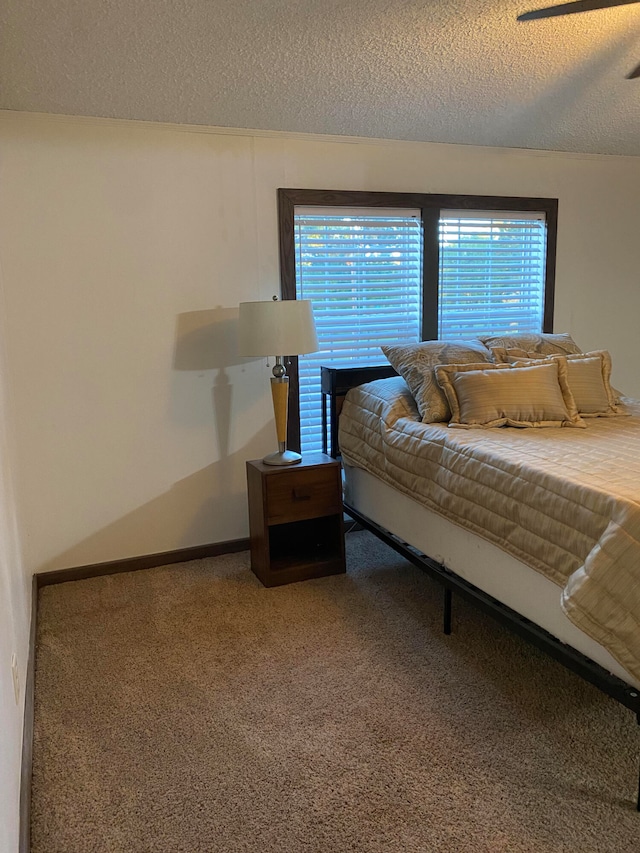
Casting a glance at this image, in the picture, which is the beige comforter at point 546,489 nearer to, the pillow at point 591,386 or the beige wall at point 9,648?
the pillow at point 591,386

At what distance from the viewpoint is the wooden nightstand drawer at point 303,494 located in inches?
125

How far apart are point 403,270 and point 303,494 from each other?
1.55 metres

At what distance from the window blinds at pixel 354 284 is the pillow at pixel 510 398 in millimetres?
844

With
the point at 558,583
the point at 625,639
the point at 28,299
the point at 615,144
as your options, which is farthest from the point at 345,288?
the point at 625,639

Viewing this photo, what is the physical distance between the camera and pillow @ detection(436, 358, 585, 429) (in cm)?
296

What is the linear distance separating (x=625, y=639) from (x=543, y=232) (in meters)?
3.11

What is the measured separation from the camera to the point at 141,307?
3.31 meters

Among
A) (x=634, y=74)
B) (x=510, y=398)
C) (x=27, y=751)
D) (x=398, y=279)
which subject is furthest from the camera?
(x=398, y=279)

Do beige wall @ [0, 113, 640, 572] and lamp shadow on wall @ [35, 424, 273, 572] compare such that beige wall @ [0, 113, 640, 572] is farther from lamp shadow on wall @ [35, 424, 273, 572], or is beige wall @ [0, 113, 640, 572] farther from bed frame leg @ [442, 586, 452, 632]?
bed frame leg @ [442, 586, 452, 632]

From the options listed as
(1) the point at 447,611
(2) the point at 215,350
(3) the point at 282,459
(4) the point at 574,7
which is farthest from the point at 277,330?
(4) the point at 574,7

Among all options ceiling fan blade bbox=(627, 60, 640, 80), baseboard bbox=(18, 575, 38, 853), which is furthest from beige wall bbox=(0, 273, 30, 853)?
ceiling fan blade bbox=(627, 60, 640, 80)

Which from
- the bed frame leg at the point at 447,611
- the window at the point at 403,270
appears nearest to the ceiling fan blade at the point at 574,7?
the window at the point at 403,270

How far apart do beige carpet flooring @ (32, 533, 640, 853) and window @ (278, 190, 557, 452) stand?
1.40 metres

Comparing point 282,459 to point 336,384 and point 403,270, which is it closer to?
point 336,384
